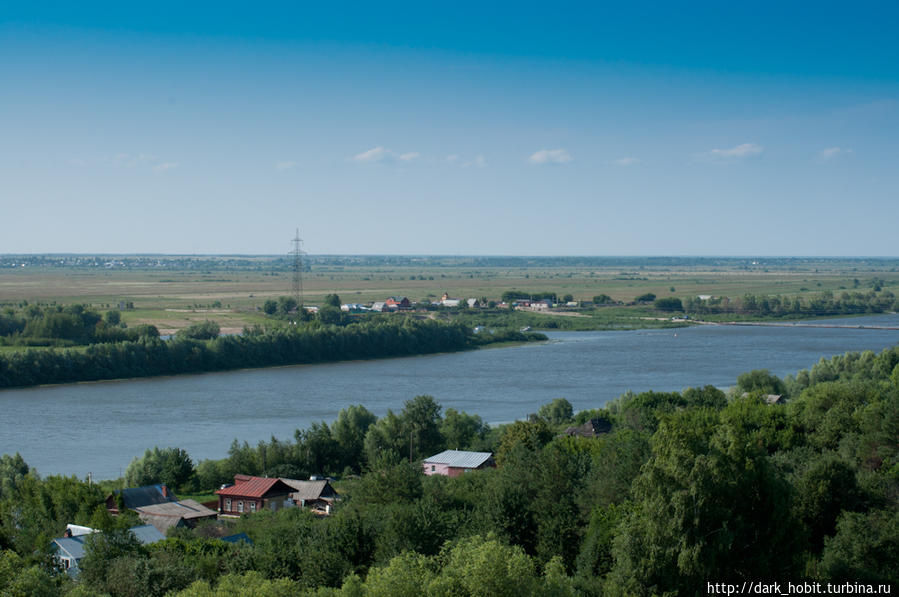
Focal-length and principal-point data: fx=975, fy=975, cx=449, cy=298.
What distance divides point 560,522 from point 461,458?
5.79 metres

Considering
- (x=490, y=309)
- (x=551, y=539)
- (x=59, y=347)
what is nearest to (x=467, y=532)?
(x=551, y=539)

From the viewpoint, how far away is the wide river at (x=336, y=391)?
17.5 m

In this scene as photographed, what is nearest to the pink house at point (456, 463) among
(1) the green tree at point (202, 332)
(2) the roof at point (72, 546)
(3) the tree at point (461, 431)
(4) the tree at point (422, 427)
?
(4) the tree at point (422, 427)

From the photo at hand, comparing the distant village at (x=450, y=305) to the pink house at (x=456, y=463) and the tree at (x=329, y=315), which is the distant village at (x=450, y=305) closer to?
the tree at (x=329, y=315)

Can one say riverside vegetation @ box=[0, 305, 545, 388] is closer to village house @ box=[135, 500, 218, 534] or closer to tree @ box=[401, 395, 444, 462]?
tree @ box=[401, 395, 444, 462]

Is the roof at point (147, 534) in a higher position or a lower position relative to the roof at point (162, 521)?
higher

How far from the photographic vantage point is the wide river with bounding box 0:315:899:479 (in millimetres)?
17500

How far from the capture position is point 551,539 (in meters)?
9.31

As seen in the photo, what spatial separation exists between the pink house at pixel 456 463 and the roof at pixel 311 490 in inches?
72.6

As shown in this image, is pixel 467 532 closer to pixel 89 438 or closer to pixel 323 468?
pixel 323 468

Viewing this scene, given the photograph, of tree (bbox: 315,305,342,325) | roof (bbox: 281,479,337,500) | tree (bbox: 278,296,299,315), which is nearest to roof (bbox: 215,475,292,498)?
roof (bbox: 281,479,337,500)

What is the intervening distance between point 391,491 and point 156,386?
1535cm

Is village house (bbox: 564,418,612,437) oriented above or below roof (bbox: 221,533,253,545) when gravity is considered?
above

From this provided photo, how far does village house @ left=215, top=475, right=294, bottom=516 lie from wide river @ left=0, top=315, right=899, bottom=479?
268cm
